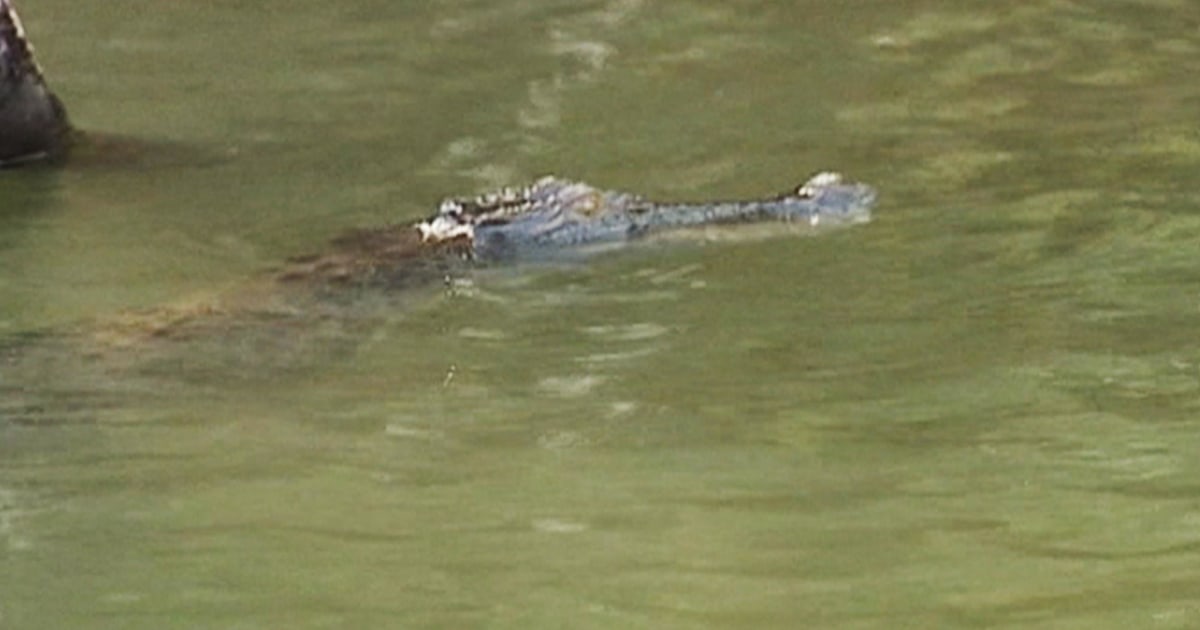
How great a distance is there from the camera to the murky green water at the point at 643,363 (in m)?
4.45

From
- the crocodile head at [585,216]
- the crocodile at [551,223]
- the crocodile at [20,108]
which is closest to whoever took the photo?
the crocodile at [551,223]

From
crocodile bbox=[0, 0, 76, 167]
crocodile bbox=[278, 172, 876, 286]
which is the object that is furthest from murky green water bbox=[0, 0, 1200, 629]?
crocodile bbox=[0, 0, 76, 167]

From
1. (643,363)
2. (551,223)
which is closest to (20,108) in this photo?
(551,223)

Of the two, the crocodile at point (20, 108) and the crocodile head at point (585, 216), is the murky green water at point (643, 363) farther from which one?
the crocodile at point (20, 108)

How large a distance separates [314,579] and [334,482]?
69 centimetres

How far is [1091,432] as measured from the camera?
5.31 meters

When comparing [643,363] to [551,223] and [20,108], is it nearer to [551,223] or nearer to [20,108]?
[551,223]

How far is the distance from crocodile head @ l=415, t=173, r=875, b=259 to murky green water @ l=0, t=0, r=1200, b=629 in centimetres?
23

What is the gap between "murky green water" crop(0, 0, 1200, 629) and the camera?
445 cm

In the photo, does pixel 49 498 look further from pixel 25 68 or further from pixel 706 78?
pixel 706 78

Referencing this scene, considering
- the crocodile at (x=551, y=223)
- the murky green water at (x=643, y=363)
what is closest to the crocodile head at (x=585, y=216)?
the crocodile at (x=551, y=223)

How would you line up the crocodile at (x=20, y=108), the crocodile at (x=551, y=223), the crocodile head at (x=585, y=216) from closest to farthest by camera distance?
the crocodile at (x=551, y=223), the crocodile head at (x=585, y=216), the crocodile at (x=20, y=108)

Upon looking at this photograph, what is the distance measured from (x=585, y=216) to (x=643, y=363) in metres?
1.89

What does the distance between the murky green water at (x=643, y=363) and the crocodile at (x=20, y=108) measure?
0.38m
